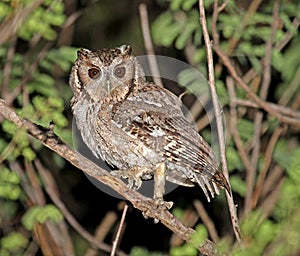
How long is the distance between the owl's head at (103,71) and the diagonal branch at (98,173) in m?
0.55

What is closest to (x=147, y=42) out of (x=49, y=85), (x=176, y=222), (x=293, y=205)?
(x=49, y=85)

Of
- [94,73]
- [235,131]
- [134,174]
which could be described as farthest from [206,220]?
[94,73]

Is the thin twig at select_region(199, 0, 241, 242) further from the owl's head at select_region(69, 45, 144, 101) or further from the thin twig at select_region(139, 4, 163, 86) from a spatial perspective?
the thin twig at select_region(139, 4, 163, 86)

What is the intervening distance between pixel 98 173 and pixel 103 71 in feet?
1.97

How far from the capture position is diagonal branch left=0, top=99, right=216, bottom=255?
277cm

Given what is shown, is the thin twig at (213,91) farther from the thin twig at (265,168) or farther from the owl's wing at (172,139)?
the thin twig at (265,168)

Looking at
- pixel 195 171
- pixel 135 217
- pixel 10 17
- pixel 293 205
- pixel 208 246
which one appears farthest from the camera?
pixel 135 217

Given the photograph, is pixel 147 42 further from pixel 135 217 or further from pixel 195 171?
pixel 135 217

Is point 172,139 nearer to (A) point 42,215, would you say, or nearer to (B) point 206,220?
(A) point 42,215

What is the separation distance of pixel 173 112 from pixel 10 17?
4.20 feet

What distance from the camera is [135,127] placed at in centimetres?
324

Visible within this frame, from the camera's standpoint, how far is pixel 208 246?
9.54 ft

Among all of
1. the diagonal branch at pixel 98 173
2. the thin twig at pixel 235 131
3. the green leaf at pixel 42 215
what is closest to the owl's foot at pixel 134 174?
the diagonal branch at pixel 98 173

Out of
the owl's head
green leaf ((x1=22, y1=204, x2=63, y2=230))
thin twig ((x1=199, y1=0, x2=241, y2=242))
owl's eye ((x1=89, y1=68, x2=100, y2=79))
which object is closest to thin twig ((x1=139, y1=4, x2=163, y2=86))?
the owl's head
